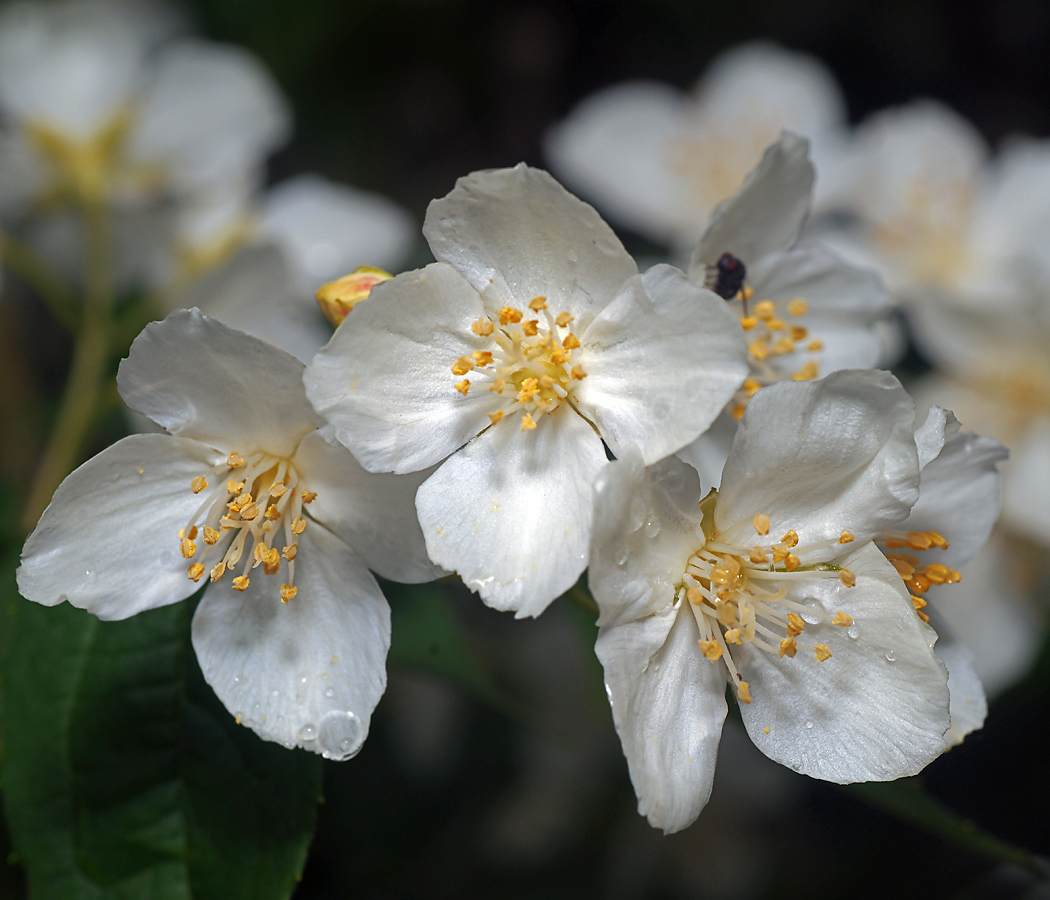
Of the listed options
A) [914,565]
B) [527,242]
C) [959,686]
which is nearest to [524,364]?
[527,242]

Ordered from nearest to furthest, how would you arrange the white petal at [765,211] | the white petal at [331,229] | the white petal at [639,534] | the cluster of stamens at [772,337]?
the white petal at [639,534]
the white petal at [765,211]
the cluster of stamens at [772,337]
the white petal at [331,229]

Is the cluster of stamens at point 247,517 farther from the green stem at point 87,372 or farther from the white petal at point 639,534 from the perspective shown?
the green stem at point 87,372

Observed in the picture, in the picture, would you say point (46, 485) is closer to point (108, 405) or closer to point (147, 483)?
Answer: point (108, 405)

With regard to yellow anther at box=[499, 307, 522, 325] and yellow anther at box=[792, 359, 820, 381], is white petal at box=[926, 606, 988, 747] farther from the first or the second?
yellow anther at box=[499, 307, 522, 325]

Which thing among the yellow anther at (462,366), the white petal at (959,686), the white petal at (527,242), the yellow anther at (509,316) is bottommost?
the white petal at (959,686)

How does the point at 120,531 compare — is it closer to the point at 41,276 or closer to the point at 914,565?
the point at 914,565

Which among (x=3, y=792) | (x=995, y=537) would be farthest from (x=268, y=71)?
(x=995, y=537)

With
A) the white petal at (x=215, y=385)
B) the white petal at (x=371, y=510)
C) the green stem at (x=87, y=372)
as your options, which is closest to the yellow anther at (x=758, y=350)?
the white petal at (x=371, y=510)

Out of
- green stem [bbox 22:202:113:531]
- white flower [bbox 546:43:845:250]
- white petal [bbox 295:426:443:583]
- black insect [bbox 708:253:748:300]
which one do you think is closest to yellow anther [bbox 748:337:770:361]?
black insect [bbox 708:253:748:300]
